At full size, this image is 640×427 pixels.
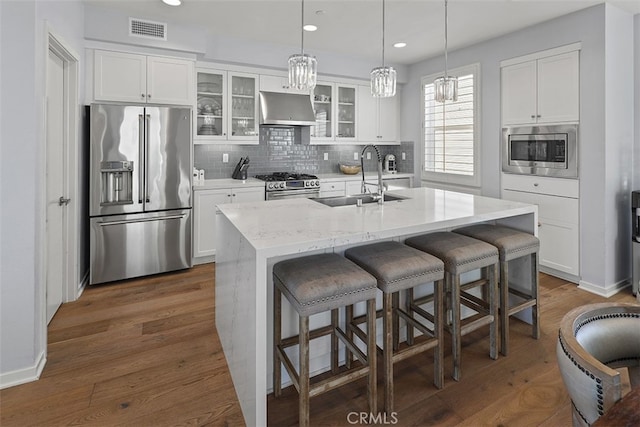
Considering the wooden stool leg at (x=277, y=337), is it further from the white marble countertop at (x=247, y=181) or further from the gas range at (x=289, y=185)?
the gas range at (x=289, y=185)

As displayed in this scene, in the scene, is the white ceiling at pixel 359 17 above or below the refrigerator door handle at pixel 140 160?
above

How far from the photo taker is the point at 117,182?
3.62 metres

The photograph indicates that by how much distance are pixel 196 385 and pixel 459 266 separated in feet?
5.41

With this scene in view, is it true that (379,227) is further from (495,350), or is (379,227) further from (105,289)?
(105,289)

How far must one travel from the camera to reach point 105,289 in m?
3.60

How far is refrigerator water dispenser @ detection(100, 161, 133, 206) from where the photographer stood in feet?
11.7

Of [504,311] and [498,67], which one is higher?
[498,67]

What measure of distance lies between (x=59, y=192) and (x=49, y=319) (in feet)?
3.30

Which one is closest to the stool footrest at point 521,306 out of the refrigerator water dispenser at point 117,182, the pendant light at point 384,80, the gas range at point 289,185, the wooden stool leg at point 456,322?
the wooden stool leg at point 456,322

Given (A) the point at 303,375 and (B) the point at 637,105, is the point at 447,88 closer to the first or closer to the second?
(A) the point at 303,375

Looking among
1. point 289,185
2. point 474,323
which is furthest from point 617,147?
point 289,185

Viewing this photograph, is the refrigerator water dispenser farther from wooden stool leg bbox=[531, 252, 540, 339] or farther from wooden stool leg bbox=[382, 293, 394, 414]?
wooden stool leg bbox=[531, 252, 540, 339]

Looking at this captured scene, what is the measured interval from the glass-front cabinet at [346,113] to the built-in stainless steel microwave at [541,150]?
6.89 ft

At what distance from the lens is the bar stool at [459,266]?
214 cm
